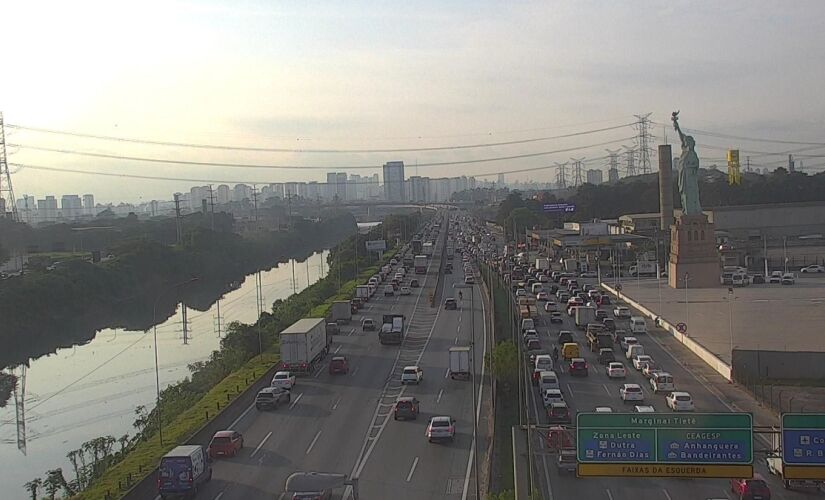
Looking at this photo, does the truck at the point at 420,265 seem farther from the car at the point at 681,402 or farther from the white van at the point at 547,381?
the car at the point at 681,402

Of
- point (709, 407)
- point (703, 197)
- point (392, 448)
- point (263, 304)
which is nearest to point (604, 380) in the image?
point (709, 407)

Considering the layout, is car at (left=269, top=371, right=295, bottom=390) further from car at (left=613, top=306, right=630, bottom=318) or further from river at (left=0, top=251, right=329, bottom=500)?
car at (left=613, top=306, right=630, bottom=318)

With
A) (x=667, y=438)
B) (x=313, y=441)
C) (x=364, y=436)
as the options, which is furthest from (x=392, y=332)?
(x=667, y=438)

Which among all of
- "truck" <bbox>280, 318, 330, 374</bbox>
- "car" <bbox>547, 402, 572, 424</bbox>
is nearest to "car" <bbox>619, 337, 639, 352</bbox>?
"car" <bbox>547, 402, 572, 424</bbox>

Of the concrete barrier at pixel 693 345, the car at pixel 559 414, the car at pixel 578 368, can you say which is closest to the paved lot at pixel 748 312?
the concrete barrier at pixel 693 345

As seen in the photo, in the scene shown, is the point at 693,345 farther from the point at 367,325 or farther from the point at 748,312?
the point at 367,325
